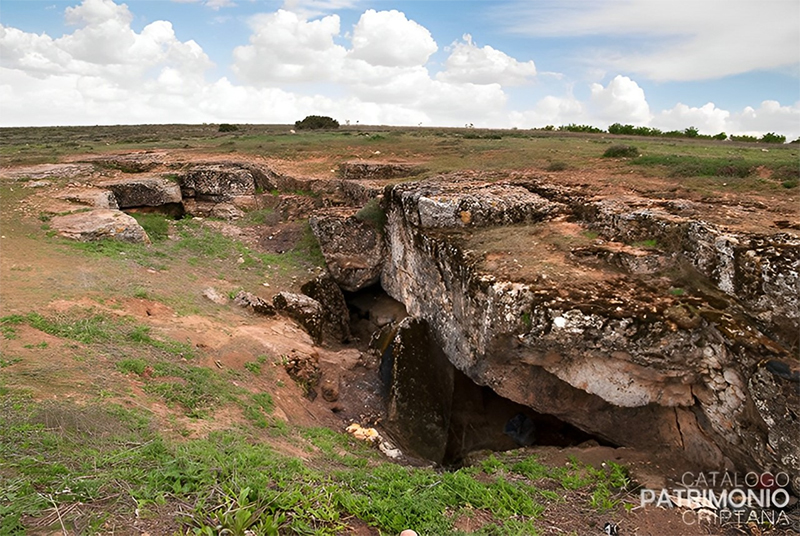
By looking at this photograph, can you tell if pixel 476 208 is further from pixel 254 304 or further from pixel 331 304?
pixel 254 304

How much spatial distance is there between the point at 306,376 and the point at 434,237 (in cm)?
473

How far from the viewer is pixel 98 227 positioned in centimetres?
1512

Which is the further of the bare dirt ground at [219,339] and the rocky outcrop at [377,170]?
the rocky outcrop at [377,170]

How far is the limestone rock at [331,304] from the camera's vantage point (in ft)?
49.0

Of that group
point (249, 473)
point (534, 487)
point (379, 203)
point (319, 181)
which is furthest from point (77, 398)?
point (319, 181)

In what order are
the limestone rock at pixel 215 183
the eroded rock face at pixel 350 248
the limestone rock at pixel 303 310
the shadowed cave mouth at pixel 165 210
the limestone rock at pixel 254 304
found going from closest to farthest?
1. the limestone rock at pixel 254 304
2. the limestone rock at pixel 303 310
3. the eroded rock face at pixel 350 248
4. the shadowed cave mouth at pixel 165 210
5. the limestone rock at pixel 215 183

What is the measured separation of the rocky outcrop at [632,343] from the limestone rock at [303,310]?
174 inches

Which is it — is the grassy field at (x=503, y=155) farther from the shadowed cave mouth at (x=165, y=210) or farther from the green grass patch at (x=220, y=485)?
the green grass patch at (x=220, y=485)

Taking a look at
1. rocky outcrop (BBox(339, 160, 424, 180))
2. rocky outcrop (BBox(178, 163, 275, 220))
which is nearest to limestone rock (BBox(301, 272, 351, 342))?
rocky outcrop (BBox(339, 160, 424, 180))

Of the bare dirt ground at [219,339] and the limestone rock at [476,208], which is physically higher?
the limestone rock at [476,208]

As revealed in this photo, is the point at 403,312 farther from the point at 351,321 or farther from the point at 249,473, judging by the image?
the point at 249,473

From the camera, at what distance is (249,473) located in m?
5.39

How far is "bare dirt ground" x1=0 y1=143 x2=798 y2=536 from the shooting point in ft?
22.3

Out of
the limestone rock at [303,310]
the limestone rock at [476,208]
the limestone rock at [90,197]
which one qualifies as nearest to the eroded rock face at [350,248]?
the limestone rock at [303,310]
